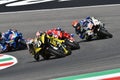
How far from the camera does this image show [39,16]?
26.6 meters

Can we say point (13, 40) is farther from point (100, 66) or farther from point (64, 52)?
point (100, 66)

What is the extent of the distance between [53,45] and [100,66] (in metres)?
2.65

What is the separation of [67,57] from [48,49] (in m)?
0.66

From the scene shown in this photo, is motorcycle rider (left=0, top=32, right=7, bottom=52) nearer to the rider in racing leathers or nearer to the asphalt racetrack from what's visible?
the asphalt racetrack

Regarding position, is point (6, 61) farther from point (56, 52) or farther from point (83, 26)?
point (83, 26)

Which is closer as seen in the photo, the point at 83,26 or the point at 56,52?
the point at 56,52

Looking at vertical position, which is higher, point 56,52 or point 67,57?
point 56,52

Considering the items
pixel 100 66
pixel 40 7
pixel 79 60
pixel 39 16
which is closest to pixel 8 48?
pixel 79 60

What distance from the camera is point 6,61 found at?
17.2 metres

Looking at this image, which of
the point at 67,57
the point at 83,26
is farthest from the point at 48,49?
the point at 83,26

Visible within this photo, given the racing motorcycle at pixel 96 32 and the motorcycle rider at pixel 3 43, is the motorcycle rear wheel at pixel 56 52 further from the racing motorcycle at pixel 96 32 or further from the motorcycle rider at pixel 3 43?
the motorcycle rider at pixel 3 43

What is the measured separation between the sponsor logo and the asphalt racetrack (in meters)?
0.23

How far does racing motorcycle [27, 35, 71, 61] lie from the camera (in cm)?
1623

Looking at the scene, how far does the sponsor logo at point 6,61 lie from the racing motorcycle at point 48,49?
2.78 ft
